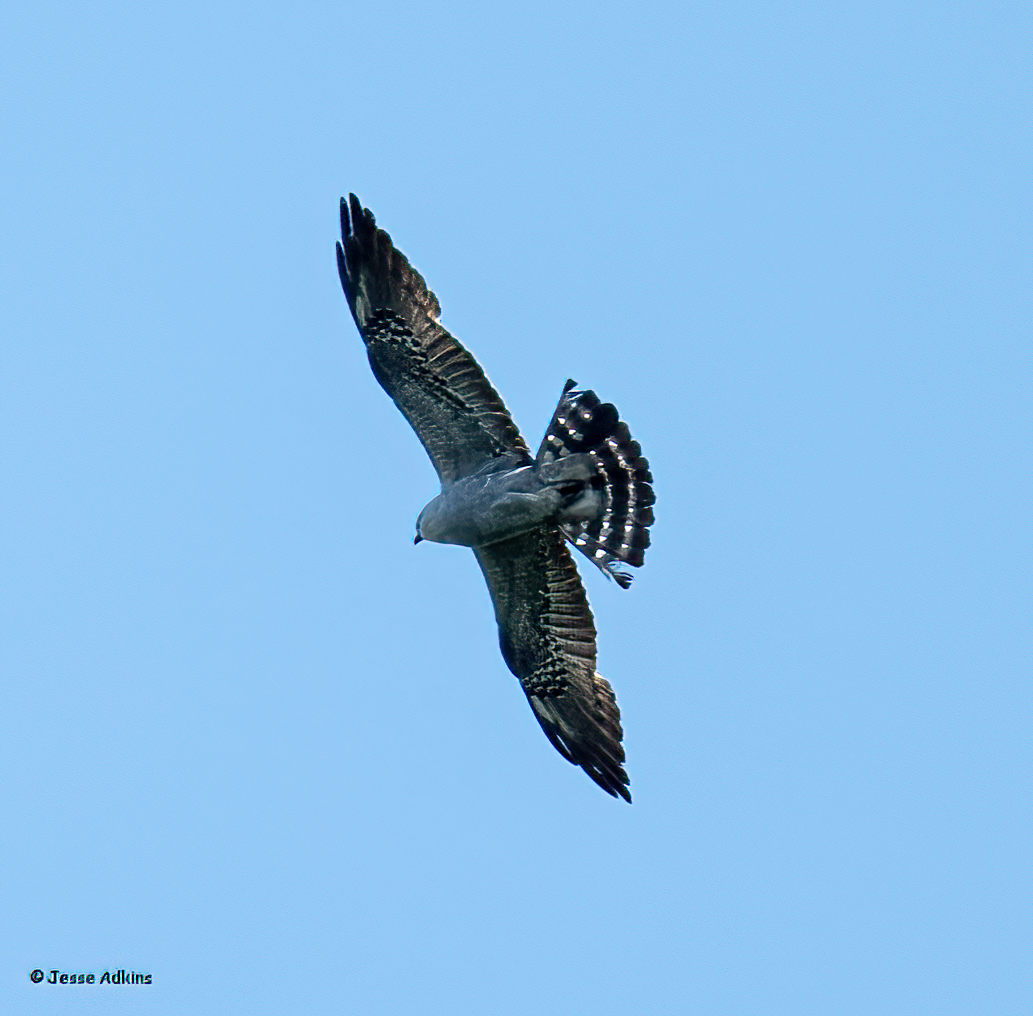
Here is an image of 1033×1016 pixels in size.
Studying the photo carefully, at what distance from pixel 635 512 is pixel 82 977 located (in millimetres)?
5668

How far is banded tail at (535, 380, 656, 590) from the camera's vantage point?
12.4 metres

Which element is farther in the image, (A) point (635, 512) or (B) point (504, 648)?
(B) point (504, 648)

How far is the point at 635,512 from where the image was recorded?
1255 centimetres

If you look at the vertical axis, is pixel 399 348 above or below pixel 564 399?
above

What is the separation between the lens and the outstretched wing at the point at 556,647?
1323 cm

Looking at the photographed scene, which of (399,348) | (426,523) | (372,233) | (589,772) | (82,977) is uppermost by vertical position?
(372,233)

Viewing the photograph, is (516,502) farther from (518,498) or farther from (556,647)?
(556,647)

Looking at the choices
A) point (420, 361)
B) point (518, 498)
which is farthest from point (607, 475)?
point (420, 361)

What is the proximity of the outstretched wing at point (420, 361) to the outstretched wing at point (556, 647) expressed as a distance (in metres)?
0.77

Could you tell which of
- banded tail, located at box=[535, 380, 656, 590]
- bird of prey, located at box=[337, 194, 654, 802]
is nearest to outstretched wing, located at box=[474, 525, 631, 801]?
bird of prey, located at box=[337, 194, 654, 802]

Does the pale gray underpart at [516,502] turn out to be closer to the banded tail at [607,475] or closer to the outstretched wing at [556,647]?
the banded tail at [607,475]

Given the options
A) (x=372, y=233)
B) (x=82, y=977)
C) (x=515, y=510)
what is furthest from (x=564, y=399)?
(x=82, y=977)

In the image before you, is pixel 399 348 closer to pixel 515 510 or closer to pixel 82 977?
pixel 515 510

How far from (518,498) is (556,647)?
58.8 inches
